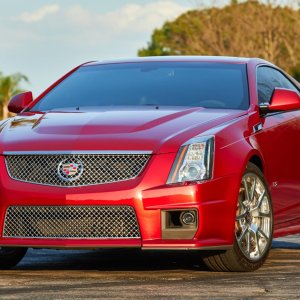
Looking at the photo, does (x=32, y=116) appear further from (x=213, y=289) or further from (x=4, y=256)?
(x=213, y=289)

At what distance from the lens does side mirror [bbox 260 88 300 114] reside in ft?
31.4

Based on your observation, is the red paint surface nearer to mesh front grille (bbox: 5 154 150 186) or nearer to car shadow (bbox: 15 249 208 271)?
mesh front grille (bbox: 5 154 150 186)

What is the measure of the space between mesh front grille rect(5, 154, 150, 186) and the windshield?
4.06 feet

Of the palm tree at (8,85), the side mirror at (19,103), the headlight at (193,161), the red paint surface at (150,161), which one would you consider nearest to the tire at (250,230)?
the red paint surface at (150,161)

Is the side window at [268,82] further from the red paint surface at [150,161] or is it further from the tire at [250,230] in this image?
the tire at [250,230]

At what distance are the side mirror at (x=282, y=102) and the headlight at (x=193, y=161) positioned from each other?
49.7 inches

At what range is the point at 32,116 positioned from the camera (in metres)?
9.38

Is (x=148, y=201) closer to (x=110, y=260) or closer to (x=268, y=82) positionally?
(x=110, y=260)

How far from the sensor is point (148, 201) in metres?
8.16

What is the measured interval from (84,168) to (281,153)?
2.06m

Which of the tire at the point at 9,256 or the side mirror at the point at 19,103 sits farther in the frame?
the side mirror at the point at 19,103

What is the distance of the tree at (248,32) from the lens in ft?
218

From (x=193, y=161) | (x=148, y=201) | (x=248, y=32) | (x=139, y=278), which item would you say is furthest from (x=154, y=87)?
(x=248, y=32)

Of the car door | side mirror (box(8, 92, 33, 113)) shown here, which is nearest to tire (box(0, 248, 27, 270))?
side mirror (box(8, 92, 33, 113))
